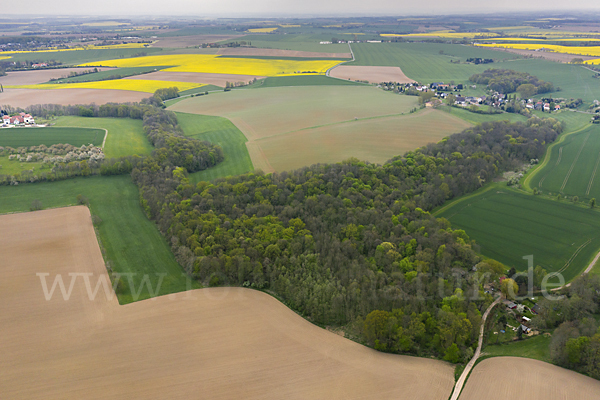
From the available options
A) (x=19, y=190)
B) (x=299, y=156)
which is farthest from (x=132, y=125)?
(x=299, y=156)

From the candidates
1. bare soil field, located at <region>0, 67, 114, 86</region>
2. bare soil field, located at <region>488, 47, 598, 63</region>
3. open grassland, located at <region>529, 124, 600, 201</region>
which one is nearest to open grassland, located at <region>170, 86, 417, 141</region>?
open grassland, located at <region>529, 124, 600, 201</region>

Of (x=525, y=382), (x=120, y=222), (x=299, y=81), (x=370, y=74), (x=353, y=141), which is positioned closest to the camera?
(x=525, y=382)

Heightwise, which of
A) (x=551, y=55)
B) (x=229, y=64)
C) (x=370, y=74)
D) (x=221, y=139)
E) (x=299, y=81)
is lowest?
(x=221, y=139)

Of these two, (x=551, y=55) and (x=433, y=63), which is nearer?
(x=433, y=63)

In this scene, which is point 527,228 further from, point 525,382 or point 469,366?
point 469,366

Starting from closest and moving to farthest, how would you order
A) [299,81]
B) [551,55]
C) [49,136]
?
1. [49,136]
2. [299,81]
3. [551,55]

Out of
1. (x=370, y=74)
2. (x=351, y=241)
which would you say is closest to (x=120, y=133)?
(x=351, y=241)

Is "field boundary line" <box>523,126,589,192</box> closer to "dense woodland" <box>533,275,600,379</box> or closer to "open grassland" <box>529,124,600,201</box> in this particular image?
"open grassland" <box>529,124,600,201</box>
